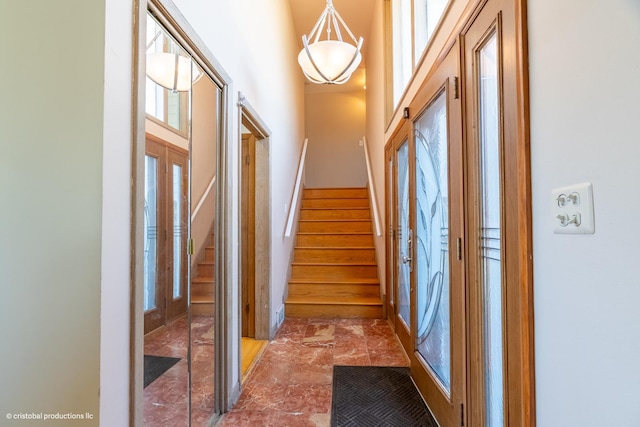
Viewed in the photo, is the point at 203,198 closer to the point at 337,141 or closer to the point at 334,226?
the point at 334,226

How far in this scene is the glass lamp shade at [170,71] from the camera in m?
1.32

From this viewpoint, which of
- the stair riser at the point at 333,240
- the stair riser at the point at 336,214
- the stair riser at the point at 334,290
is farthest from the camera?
the stair riser at the point at 336,214

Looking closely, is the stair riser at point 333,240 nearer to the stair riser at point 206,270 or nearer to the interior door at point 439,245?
the interior door at point 439,245

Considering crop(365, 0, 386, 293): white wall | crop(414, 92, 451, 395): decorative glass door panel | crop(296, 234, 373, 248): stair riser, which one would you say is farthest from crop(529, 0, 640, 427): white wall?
crop(296, 234, 373, 248): stair riser

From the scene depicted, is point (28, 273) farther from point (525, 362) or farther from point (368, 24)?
point (368, 24)

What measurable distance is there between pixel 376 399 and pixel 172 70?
228cm

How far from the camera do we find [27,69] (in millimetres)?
962

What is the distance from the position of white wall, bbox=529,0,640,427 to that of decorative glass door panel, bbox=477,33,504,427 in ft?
0.96

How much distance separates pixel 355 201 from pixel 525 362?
4698 millimetres

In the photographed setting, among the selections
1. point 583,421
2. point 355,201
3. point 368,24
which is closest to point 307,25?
point 368,24

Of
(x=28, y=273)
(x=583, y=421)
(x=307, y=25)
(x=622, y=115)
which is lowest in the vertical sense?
(x=583, y=421)

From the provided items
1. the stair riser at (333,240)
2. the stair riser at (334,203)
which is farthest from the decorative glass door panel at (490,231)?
the stair riser at (334,203)

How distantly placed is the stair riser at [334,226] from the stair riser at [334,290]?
1.14 metres

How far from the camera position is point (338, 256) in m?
4.56
